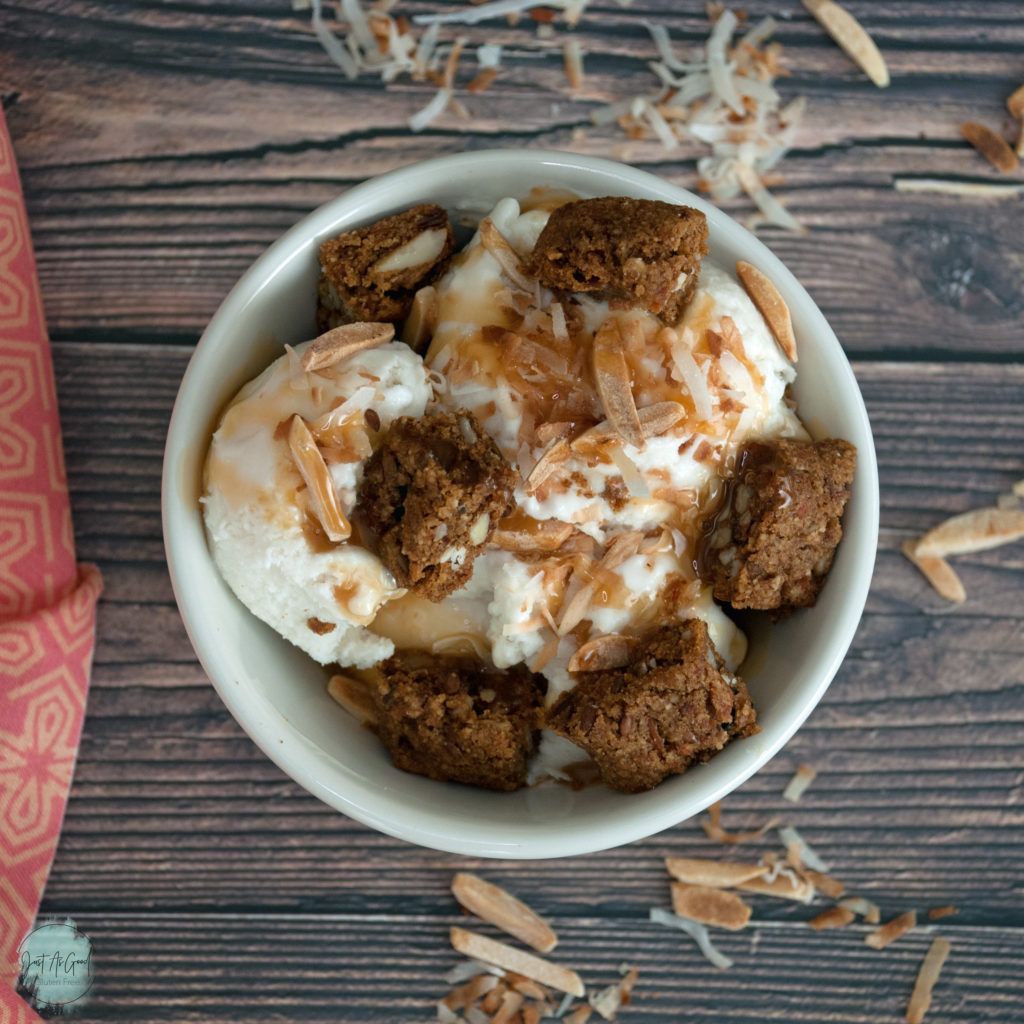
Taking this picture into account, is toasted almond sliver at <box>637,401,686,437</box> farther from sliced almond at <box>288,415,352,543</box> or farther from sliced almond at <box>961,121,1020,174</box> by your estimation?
sliced almond at <box>961,121,1020,174</box>

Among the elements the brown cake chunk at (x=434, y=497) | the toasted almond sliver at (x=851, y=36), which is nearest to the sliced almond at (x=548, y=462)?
the brown cake chunk at (x=434, y=497)

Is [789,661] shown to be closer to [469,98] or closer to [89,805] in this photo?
[469,98]

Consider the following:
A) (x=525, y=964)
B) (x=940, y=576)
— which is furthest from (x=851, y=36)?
(x=525, y=964)

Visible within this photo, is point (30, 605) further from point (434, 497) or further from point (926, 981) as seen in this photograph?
point (926, 981)

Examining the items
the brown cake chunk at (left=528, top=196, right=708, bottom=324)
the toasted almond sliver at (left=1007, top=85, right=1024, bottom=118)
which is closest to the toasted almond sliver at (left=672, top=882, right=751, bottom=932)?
the brown cake chunk at (left=528, top=196, right=708, bottom=324)

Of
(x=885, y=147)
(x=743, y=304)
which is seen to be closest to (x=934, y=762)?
(x=743, y=304)

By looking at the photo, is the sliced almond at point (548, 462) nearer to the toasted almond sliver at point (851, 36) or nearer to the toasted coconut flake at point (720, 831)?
the toasted coconut flake at point (720, 831)
